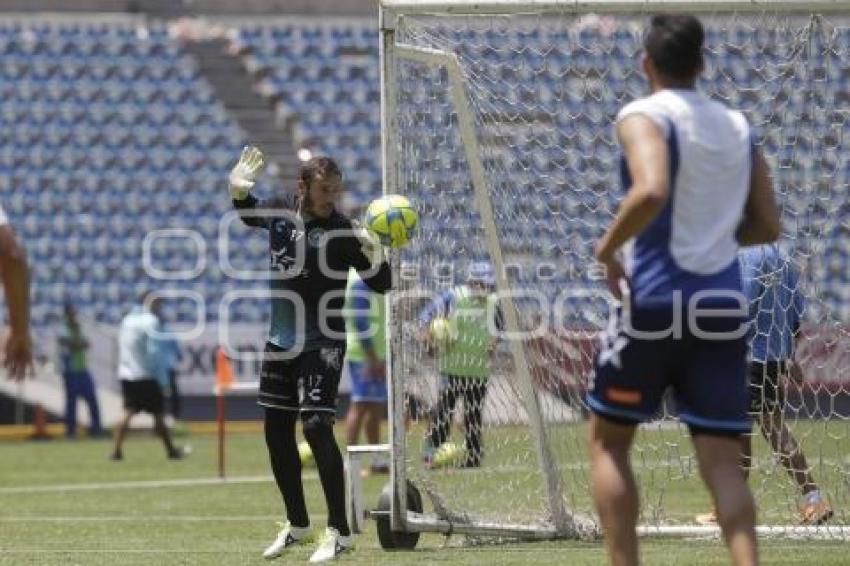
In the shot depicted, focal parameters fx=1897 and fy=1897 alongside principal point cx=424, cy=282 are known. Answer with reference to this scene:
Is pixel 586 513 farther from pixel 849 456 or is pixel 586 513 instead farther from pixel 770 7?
pixel 770 7

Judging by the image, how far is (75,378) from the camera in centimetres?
2705

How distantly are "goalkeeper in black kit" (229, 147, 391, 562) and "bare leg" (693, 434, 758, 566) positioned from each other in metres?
3.79

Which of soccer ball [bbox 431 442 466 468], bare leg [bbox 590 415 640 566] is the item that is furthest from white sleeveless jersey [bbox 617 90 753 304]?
soccer ball [bbox 431 442 466 468]

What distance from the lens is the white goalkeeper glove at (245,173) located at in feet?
33.6

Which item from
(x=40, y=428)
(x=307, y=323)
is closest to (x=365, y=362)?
(x=307, y=323)

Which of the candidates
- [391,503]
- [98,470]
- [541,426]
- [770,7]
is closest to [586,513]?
[541,426]

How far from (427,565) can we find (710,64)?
8307mm

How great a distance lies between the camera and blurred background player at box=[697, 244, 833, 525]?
1113cm

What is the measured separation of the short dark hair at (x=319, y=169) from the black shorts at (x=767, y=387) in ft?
9.74

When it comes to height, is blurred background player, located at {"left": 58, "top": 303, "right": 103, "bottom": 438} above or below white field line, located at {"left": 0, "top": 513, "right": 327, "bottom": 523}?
above

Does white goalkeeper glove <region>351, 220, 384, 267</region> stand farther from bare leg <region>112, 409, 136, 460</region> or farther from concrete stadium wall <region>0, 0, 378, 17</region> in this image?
concrete stadium wall <region>0, 0, 378, 17</region>

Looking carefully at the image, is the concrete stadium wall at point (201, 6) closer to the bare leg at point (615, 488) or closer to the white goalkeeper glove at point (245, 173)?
the white goalkeeper glove at point (245, 173)

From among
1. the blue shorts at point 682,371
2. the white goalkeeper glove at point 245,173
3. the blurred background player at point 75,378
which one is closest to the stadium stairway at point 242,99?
the blurred background player at point 75,378

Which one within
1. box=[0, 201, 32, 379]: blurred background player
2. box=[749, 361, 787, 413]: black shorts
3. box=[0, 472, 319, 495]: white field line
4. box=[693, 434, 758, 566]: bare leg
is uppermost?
box=[0, 201, 32, 379]: blurred background player
